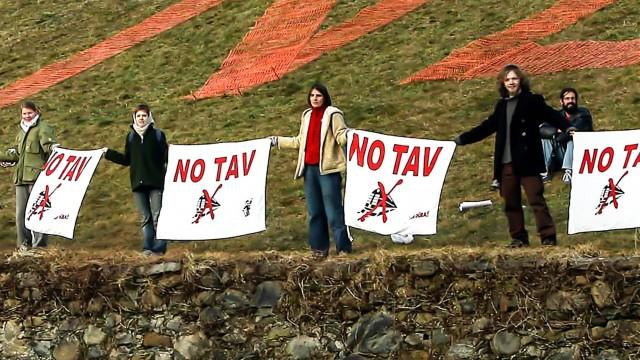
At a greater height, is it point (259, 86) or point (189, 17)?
point (189, 17)

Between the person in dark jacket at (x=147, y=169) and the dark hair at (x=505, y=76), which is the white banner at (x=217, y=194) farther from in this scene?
the dark hair at (x=505, y=76)

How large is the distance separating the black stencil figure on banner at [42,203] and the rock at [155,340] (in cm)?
248

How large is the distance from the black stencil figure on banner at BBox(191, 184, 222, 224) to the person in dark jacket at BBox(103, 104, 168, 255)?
0.77 m

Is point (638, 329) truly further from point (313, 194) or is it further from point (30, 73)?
point (30, 73)

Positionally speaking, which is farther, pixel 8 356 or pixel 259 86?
pixel 259 86

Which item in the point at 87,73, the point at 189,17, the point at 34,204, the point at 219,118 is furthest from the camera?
the point at 189,17

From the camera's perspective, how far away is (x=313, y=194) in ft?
37.1

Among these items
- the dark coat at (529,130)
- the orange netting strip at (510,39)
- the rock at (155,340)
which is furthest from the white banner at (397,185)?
the orange netting strip at (510,39)

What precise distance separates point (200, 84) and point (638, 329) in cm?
1424

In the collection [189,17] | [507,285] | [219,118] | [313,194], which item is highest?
[189,17]

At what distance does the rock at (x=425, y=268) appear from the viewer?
9781mm

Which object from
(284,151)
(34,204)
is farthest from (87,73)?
(34,204)

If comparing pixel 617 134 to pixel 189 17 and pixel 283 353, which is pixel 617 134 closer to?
pixel 283 353

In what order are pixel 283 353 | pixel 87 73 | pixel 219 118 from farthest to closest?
pixel 87 73 < pixel 219 118 < pixel 283 353
